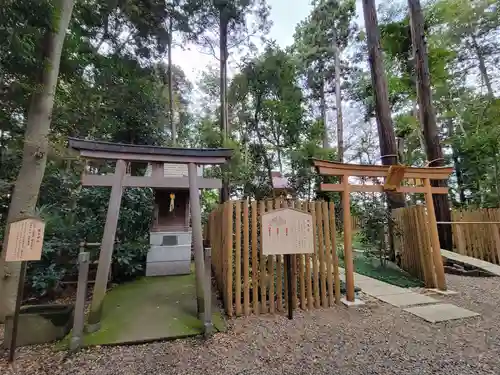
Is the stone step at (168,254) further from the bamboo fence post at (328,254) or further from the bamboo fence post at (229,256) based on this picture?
the bamboo fence post at (328,254)

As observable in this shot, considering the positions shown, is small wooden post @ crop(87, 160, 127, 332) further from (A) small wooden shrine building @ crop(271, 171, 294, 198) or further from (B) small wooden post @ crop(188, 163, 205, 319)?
(A) small wooden shrine building @ crop(271, 171, 294, 198)

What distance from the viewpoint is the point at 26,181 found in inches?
127

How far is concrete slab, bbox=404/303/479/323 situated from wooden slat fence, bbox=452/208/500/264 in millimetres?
3798

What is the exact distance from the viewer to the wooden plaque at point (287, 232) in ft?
10.2

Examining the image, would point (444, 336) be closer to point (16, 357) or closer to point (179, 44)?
point (16, 357)

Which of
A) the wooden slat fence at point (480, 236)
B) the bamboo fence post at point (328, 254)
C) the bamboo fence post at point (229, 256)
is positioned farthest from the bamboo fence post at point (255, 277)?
the wooden slat fence at point (480, 236)

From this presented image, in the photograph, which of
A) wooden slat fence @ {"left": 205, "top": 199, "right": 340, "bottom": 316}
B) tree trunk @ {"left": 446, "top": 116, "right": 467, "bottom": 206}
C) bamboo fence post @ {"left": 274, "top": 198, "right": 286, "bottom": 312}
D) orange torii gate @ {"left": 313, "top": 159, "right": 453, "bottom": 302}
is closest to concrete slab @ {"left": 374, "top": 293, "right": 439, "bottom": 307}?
orange torii gate @ {"left": 313, "top": 159, "right": 453, "bottom": 302}

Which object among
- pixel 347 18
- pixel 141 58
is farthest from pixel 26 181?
pixel 347 18

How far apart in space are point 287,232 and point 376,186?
6.73 feet

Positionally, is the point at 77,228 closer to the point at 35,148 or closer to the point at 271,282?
the point at 35,148

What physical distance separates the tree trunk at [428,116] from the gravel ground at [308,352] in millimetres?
4033

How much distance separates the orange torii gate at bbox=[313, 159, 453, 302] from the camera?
3920 mm

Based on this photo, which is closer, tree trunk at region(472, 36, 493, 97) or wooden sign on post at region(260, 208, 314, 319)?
wooden sign on post at region(260, 208, 314, 319)

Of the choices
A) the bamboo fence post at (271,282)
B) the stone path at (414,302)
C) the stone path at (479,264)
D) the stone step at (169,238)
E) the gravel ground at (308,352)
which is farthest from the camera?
the stone step at (169,238)
